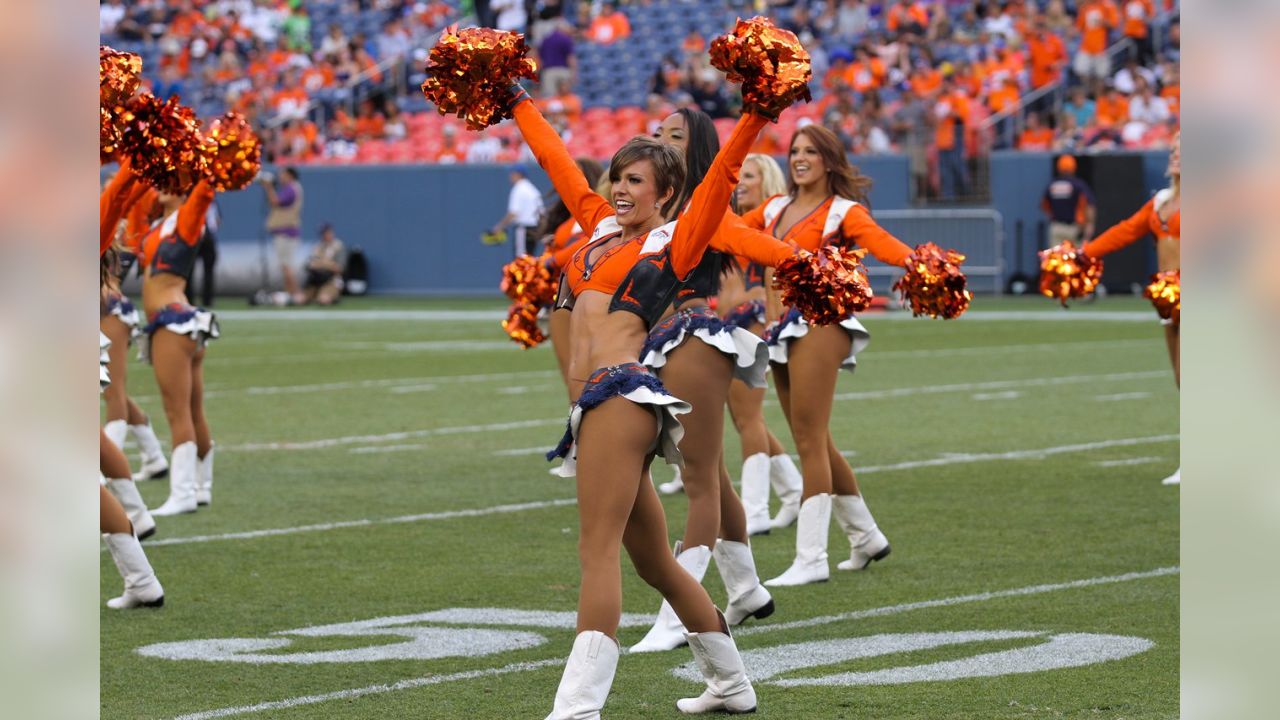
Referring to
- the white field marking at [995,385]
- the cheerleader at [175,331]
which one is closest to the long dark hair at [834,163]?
the cheerleader at [175,331]

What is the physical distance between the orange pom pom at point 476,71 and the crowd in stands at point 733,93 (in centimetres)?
1837

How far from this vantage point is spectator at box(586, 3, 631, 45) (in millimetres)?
28969

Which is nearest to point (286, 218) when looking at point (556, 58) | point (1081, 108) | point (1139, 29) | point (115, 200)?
point (556, 58)

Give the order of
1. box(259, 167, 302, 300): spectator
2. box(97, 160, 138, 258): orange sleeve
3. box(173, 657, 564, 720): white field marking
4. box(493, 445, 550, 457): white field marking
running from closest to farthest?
box(173, 657, 564, 720): white field marking
box(97, 160, 138, 258): orange sleeve
box(493, 445, 550, 457): white field marking
box(259, 167, 302, 300): spectator

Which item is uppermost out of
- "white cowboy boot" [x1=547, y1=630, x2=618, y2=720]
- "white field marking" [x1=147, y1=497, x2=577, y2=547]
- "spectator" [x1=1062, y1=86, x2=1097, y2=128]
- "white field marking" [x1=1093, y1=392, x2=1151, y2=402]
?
"spectator" [x1=1062, y1=86, x2=1097, y2=128]

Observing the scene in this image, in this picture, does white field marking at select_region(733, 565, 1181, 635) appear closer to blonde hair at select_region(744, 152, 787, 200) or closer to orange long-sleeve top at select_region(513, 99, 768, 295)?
orange long-sleeve top at select_region(513, 99, 768, 295)

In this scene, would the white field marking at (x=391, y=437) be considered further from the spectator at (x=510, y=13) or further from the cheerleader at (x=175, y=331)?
the spectator at (x=510, y=13)

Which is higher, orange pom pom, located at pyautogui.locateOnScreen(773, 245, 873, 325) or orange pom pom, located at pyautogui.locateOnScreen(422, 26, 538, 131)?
orange pom pom, located at pyautogui.locateOnScreen(422, 26, 538, 131)

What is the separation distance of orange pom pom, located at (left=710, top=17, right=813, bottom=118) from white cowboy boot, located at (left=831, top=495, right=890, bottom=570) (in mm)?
2884

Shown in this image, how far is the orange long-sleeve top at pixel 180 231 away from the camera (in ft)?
25.8

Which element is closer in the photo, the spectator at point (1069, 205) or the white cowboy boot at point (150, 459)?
the white cowboy boot at point (150, 459)

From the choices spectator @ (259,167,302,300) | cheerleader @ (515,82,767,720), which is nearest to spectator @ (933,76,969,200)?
spectator @ (259,167,302,300)
